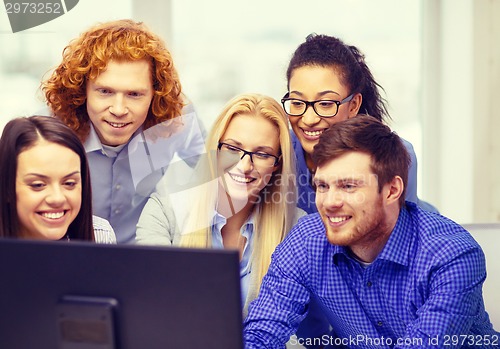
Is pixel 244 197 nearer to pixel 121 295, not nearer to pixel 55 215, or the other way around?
pixel 55 215

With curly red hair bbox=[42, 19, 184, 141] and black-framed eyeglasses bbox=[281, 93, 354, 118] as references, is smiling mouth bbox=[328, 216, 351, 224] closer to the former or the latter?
black-framed eyeglasses bbox=[281, 93, 354, 118]

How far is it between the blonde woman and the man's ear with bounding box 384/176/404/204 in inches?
15.2

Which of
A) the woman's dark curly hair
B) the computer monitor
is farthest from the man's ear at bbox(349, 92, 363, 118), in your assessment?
the computer monitor

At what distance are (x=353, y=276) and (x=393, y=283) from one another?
11cm

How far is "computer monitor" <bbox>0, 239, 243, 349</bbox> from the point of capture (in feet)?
3.17

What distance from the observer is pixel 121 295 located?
994mm

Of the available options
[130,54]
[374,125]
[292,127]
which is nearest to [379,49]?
[292,127]

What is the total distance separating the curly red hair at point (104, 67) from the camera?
7.13 ft

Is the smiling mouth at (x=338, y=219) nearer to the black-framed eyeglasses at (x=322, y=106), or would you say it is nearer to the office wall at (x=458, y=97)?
the black-framed eyeglasses at (x=322, y=106)

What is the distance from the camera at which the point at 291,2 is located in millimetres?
2500

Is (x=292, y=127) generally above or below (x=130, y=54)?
below

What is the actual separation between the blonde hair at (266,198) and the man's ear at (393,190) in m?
0.39

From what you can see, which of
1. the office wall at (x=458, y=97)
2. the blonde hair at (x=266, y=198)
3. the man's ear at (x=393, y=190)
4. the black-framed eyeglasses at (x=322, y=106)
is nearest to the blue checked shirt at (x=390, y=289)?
the man's ear at (x=393, y=190)

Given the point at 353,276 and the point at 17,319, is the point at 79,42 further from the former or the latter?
the point at 17,319
